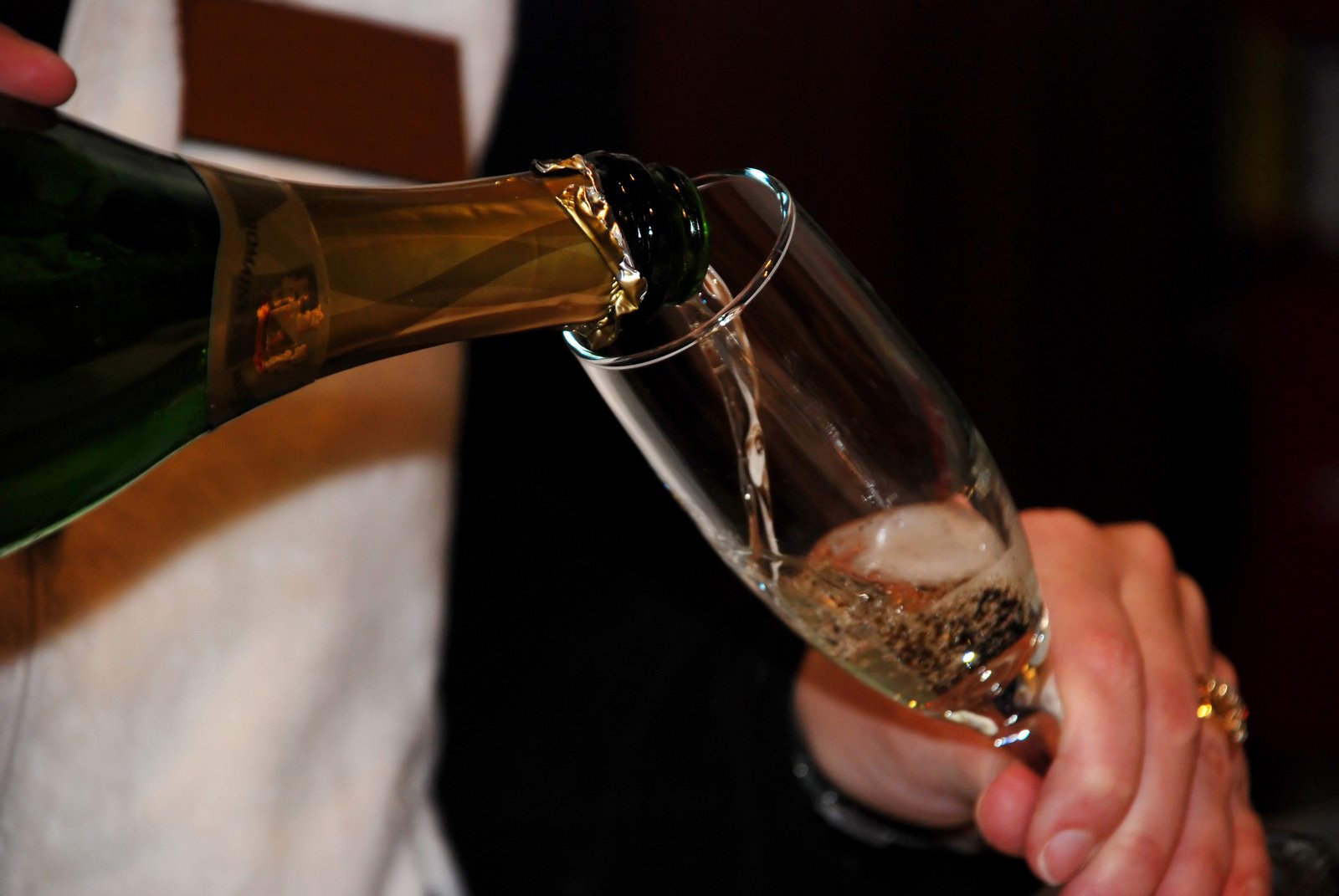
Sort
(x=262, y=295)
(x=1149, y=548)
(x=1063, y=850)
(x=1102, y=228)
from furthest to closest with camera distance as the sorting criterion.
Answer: (x=1102, y=228) → (x=1149, y=548) → (x=1063, y=850) → (x=262, y=295)

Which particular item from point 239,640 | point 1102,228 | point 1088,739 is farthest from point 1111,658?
point 1102,228

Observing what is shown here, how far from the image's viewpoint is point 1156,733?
493 mm

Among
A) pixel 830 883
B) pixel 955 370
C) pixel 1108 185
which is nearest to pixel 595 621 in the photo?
pixel 830 883

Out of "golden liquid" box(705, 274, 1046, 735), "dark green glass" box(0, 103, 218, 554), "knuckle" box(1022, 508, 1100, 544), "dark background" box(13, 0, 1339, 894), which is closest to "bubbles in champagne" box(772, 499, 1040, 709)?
"golden liquid" box(705, 274, 1046, 735)

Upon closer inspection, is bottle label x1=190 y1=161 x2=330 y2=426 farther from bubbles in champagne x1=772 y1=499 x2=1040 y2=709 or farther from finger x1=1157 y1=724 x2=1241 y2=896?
finger x1=1157 y1=724 x2=1241 y2=896

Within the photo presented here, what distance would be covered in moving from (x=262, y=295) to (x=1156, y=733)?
392 mm

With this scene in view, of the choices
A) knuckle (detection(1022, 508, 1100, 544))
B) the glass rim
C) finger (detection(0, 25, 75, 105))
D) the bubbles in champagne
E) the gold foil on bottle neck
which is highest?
finger (detection(0, 25, 75, 105))

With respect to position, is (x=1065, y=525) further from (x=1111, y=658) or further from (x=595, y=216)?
(x=595, y=216)

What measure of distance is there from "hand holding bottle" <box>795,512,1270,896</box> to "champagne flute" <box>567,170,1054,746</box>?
7 centimetres

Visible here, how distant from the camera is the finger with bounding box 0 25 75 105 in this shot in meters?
0.35

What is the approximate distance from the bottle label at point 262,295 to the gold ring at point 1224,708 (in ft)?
1.38

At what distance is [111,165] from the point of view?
36cm

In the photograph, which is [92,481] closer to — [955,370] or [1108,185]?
[955,370]

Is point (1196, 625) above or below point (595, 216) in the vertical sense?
below
